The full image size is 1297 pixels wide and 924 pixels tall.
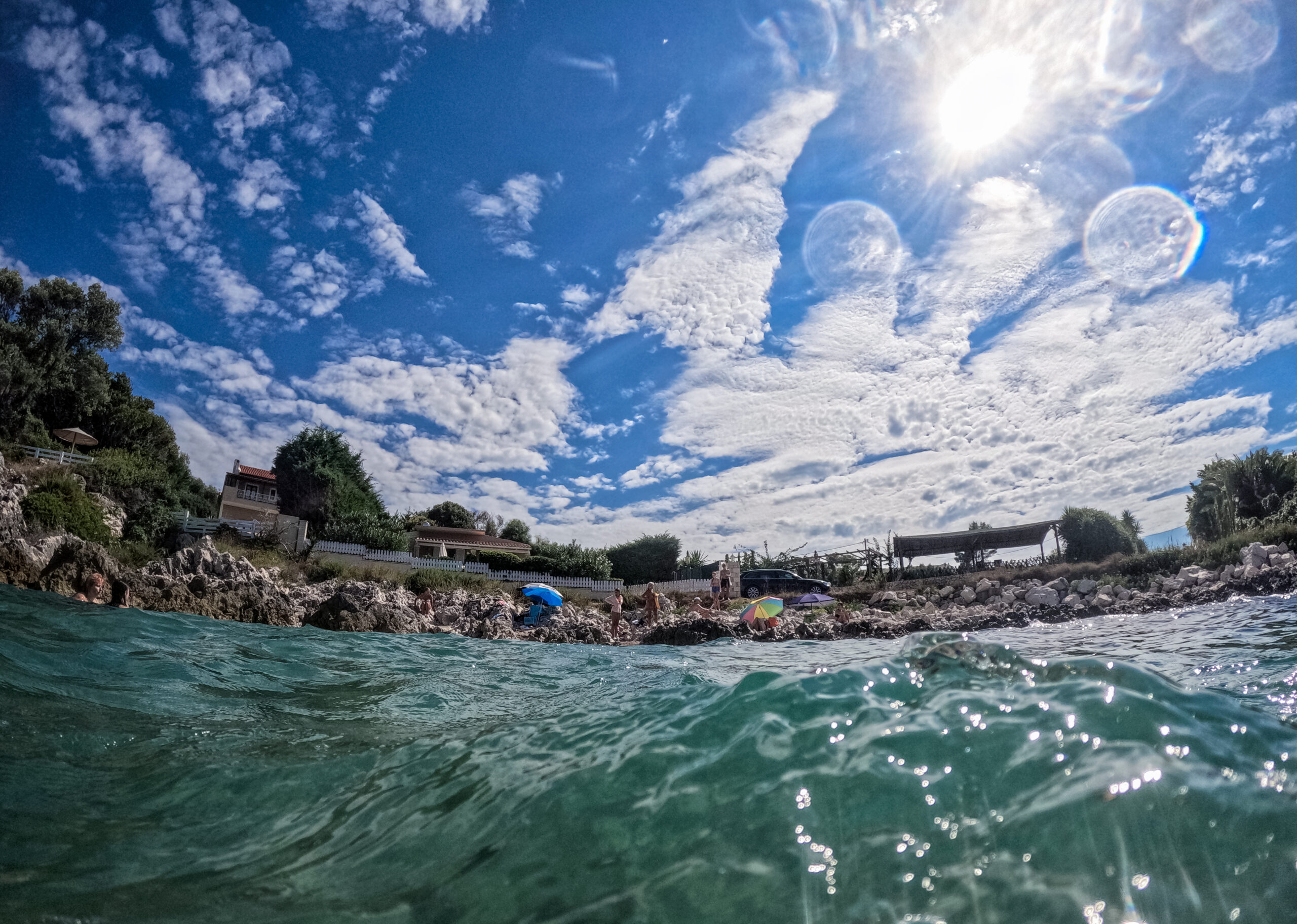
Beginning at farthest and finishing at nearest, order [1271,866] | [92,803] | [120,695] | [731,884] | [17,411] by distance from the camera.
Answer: [17,411], [120,695], [92,803], [731,884], [1271,866]

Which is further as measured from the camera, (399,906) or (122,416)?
(122,416)

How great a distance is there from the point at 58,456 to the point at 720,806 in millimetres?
33069

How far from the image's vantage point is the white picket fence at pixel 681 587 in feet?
94.5

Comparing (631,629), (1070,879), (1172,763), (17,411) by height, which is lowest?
(631,629)

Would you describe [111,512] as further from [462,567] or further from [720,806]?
[720,806]

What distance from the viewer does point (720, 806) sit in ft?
7.87

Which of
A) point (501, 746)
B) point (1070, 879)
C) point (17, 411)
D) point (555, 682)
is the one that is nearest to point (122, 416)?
point (17, 411)

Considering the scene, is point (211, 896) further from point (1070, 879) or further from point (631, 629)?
point (631, 629)

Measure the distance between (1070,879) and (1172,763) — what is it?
2.40 feet

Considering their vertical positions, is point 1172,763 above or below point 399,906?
above

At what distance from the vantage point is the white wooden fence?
24562 millimetres

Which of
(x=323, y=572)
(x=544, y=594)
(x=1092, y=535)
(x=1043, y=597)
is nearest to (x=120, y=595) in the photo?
(x=323, y=572)

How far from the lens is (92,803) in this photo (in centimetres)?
298

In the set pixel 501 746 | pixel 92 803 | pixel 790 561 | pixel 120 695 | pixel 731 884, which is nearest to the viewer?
pixel 731 884
